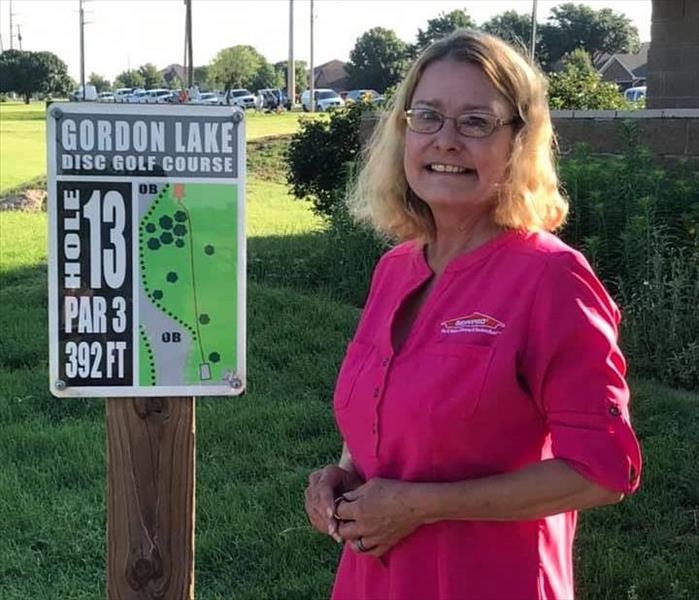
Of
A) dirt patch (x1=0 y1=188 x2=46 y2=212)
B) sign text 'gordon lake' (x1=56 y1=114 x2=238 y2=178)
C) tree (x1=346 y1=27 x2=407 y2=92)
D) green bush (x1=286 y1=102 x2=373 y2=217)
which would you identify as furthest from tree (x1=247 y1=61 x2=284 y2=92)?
sign text 'gordon lake' (x1=56 y1=114 x2=238 y2=178)

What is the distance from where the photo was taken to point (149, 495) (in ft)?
7.09

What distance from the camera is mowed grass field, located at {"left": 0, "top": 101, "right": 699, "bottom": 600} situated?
363cm

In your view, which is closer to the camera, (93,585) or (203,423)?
(93,585)

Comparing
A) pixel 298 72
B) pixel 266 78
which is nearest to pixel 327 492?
pixel 266 78

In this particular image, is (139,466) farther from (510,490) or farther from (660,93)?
(660,93)

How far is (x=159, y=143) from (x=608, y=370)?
1017 mm

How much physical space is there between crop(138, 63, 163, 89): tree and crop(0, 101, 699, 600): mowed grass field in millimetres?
70353

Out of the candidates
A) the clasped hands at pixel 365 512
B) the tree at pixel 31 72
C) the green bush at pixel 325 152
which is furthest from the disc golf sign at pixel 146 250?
the tree at pixel 31 72

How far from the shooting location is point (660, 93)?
11.1 metres

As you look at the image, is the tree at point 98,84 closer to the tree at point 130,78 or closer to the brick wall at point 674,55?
the brick wall at point 674,55

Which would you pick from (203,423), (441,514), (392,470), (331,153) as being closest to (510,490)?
(441,514)

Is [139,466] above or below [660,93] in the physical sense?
below

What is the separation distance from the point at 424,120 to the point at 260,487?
2.74m

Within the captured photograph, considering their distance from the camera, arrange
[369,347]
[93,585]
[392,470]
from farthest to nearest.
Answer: [93,585] → [369,347] → [392,470]
